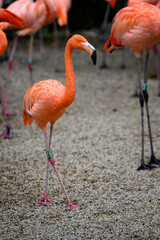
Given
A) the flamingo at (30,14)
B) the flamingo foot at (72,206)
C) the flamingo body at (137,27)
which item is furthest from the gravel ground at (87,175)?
the flamingo body at (137,27)

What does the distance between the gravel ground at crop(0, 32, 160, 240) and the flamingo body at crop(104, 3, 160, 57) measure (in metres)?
1.32

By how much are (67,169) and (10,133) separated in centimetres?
123

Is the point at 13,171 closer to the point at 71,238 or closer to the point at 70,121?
the point at 71,238

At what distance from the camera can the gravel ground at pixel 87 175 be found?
271cm

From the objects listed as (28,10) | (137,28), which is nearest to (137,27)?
(137,28)

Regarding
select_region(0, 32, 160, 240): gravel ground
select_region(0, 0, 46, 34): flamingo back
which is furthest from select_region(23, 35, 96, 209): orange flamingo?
select_region(0, 0, 46, 34): flamingo back

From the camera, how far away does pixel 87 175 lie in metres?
3.57

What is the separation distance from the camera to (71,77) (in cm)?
290

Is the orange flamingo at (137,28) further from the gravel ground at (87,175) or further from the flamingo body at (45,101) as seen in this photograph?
the flamingo body at (45,101)

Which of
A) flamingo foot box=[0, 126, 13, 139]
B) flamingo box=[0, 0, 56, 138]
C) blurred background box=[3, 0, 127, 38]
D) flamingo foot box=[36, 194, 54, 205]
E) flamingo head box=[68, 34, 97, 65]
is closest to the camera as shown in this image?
flamingo head box=[68, 34, 97, 65]

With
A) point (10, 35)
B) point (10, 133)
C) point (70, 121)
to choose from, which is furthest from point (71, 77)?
point (10, 35)

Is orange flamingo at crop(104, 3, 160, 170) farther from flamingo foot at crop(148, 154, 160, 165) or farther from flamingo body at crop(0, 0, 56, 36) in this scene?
flamingo body at crop(0, 0, 56, 36)

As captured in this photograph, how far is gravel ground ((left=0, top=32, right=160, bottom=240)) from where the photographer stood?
8.89 feet

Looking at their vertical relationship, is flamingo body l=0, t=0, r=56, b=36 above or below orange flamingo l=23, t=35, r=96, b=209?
above
